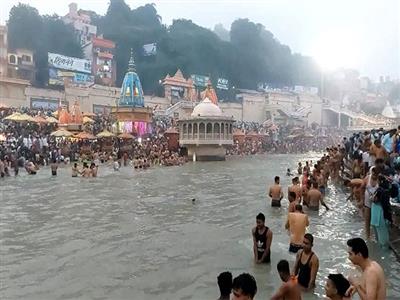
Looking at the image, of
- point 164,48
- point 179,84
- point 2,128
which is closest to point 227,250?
point 2,128

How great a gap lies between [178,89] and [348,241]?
5434 centimetres

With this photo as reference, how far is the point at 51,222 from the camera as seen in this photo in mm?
10734

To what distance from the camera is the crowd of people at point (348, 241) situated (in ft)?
12.5

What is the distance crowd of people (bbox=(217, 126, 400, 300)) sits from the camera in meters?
3.81

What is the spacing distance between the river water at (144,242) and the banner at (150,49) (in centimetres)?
5380

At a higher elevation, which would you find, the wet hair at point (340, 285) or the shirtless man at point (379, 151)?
the shirtless man at point (379, 151)

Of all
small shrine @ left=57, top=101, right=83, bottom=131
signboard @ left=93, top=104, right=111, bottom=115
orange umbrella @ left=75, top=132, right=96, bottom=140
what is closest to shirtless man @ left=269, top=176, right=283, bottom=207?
orange umbrella @ left=75, top=132, right=96, bottom=140

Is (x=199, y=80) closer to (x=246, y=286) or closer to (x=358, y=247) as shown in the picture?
(x=358, y=247)

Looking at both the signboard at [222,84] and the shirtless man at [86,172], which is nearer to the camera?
the shirtless man at [86,172]

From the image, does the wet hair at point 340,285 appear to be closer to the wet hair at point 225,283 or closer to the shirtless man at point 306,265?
the wet hair at point 225,283

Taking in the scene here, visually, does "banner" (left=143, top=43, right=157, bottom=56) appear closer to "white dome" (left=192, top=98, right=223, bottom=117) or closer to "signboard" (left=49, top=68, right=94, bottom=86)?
"signboard" (left=49, top=68, right=94, bottom=86)

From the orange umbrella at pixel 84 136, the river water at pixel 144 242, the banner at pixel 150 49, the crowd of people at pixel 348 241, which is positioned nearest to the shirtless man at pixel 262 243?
the crowd of people at pixel 348 241

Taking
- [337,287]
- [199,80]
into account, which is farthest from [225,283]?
[199,80]

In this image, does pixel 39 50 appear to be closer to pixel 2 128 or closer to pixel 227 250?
pixel 2 128
